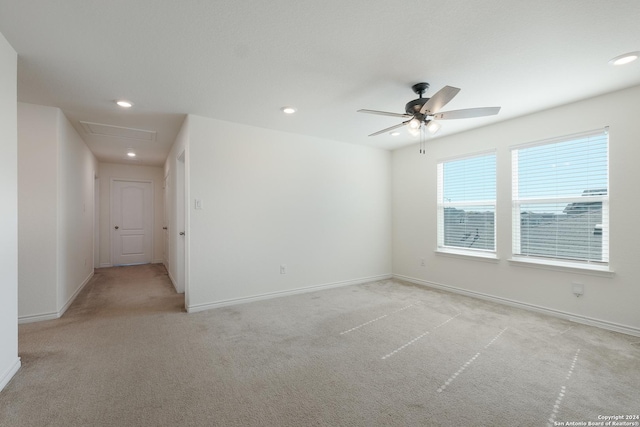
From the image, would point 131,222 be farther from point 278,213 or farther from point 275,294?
point 275,294

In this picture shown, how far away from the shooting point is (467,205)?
169 inches

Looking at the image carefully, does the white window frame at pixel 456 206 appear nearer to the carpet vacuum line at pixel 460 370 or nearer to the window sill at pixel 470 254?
the window sill at pixel 470 254

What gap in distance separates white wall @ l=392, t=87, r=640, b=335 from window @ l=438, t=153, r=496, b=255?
5.4 inches

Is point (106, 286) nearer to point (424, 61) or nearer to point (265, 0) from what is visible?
point (265, 0)

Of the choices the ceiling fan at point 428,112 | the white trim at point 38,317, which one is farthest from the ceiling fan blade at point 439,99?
the white trim at point 38,317

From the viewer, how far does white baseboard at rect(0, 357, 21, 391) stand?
1936mm

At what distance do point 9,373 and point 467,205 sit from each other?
16.8 feet

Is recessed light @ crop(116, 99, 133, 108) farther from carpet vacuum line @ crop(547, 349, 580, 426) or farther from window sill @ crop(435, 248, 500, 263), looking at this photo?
window sill @ crop(435, 248, 500, 263)

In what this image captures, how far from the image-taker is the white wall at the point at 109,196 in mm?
6535

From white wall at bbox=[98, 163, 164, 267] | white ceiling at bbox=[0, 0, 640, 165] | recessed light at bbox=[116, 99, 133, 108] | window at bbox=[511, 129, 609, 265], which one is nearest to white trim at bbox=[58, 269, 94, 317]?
white wall at bbox=[98, 163, 164, 267]

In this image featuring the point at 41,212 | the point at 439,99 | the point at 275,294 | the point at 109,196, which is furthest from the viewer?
the point at 109,196

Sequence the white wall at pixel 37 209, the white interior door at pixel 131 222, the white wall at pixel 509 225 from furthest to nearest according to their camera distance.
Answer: the white interior door at pixel 131 222 < the white wall at pixel 37 209 < the white wall at pixel 509 225

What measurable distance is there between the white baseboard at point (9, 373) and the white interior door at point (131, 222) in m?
5.15

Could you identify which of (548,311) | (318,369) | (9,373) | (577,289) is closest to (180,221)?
(9,373)
